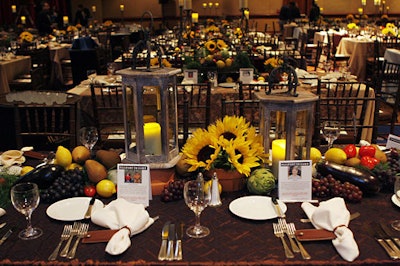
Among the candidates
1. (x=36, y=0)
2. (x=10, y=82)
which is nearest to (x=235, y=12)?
(x=36, y=0)

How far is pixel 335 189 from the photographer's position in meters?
1.60

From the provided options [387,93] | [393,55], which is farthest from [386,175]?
[393,55]

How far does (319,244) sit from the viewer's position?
1302 mm

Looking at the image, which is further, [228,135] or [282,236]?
[228,135]

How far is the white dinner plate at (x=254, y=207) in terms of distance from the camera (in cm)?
147

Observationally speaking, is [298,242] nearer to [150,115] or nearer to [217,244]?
[217,244]

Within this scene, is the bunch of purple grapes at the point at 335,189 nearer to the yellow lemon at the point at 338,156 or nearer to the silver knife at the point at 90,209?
the yellow lemon at the point at 338,156

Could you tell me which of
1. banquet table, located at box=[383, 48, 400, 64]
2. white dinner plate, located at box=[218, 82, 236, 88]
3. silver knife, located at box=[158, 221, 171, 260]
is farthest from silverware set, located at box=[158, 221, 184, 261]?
banquet table, located at box=[383, 48, 400, 64]

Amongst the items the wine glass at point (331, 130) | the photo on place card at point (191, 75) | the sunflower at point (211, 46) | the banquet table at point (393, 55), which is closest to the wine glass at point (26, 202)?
the wine glass at point (331, 130)

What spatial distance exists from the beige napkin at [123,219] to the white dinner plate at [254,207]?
0.95 feet

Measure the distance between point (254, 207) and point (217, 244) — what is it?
0.26m

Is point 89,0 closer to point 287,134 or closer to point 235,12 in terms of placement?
point 235,12

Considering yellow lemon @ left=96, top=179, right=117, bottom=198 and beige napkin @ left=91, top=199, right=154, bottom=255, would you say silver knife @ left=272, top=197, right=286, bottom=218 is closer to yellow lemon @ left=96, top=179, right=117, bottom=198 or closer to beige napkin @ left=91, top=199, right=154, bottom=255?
beige napkin @ left=91, top=199, right=154, bottom=255

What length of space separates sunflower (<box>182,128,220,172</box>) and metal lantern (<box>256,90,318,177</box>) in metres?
0.21
